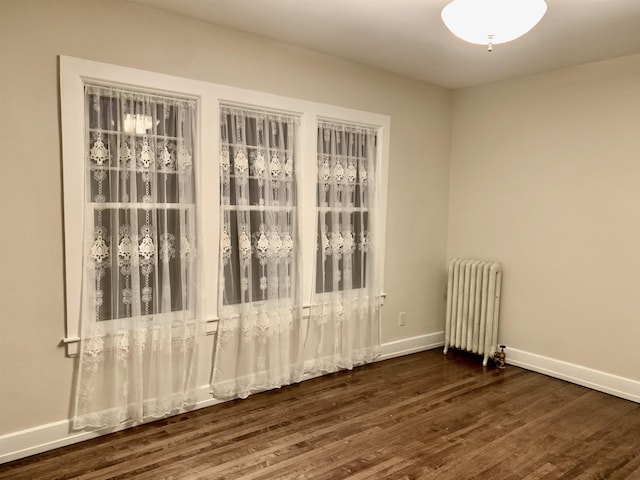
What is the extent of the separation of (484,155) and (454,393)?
232 centimetres

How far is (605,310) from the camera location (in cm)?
361

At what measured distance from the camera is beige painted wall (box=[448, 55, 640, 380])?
11.5ft

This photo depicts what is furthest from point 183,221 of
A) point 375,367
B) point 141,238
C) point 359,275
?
point 375,367

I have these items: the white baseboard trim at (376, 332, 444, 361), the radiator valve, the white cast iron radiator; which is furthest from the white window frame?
the radiator valve

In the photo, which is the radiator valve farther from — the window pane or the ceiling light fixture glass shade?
the ceiling light fixture glass shade

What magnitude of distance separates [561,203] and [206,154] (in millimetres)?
2993

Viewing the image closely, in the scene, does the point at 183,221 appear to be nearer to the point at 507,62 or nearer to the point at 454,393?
the point at 454,393

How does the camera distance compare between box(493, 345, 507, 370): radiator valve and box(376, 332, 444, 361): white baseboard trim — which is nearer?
box(493, 345, 507, 370): radiator valve

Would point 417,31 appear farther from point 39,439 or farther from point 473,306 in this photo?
point 39,439

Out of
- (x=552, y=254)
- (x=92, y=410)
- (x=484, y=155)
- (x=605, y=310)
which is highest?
(x=484, y=155)

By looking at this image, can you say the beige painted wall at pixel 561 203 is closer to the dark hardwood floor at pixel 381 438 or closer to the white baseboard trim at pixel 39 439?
the dark hardwood floor at pixel 381 438

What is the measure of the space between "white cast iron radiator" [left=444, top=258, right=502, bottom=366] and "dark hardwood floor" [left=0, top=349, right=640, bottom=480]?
57 centimetres

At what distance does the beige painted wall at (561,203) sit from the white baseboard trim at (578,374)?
6 cm

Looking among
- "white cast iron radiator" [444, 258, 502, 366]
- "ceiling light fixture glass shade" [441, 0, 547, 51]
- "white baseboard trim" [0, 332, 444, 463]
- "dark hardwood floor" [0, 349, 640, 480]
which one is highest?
"ceiling light fixture glass shade" [441, 0, 547, 51]
